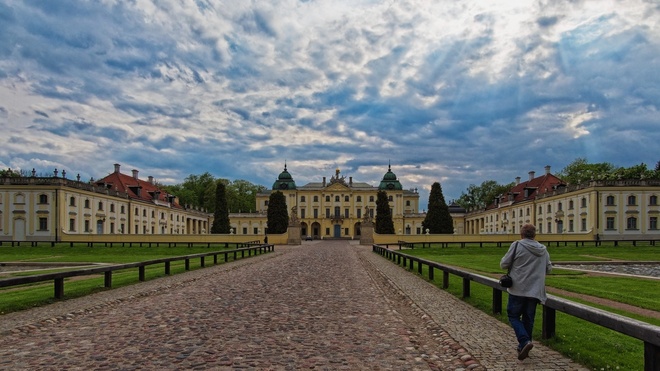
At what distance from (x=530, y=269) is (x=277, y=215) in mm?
60426

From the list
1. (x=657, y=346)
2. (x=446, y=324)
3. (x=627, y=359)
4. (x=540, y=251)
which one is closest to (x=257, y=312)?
(x=446, y=324)

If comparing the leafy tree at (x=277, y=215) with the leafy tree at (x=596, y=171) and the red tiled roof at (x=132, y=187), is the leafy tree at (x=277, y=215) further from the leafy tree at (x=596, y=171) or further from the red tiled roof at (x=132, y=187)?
the leafy tree at (x=596, y=171)

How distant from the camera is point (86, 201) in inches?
2235

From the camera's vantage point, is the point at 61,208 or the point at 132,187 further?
the point at 132,187

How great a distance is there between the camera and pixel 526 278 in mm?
6352

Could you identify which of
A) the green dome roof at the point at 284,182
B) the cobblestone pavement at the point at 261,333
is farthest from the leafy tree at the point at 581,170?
the cobblestone pavement at the point at 261,333

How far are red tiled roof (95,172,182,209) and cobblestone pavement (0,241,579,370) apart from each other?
58448 mm

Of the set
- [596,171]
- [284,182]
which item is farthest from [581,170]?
[284,182]

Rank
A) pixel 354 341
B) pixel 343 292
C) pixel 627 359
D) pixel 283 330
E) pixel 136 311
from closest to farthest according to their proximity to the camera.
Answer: pixel 627 359
pixel 354 341
pixel 283 330
pixel 136 311
pixel 343 292

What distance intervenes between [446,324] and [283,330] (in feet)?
8.64

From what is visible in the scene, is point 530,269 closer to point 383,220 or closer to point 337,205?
point 383,220

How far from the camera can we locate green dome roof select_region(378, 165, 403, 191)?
102m

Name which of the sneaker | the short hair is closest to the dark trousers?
the sneaker

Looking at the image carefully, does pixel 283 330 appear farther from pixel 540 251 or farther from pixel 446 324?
pixel 540 251
